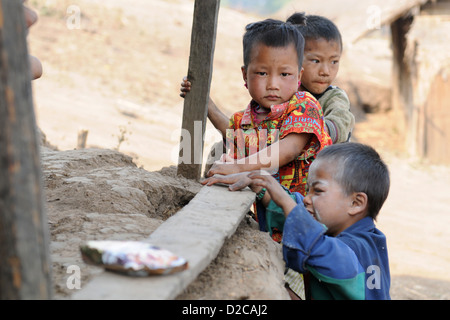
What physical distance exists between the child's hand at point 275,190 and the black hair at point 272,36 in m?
0.76

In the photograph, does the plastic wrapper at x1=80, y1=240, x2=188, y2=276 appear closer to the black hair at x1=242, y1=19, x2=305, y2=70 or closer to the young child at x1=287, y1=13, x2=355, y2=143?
the black hair at x1=242, y1=19, x2=305, y2=70

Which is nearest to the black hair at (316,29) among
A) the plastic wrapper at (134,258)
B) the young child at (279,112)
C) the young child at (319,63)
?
the young child at (319,63)

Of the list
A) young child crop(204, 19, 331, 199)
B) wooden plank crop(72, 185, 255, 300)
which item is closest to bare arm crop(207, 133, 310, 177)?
young child crop(204, 19, 331, 199)

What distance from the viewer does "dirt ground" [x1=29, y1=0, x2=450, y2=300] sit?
236cm

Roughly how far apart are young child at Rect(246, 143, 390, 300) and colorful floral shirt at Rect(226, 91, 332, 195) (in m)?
0.37

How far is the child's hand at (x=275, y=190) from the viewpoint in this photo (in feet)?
7.81

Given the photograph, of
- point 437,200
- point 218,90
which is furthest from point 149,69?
point 437,200

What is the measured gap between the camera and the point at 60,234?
2.39m

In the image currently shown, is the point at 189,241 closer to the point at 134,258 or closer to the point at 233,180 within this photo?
the point at 134,258

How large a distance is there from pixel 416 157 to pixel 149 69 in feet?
18.2

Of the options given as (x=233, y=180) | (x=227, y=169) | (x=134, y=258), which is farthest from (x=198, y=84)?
(x=134, y=258)

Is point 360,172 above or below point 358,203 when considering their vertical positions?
above

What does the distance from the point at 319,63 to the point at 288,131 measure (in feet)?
2.66

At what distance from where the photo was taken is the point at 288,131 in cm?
294
